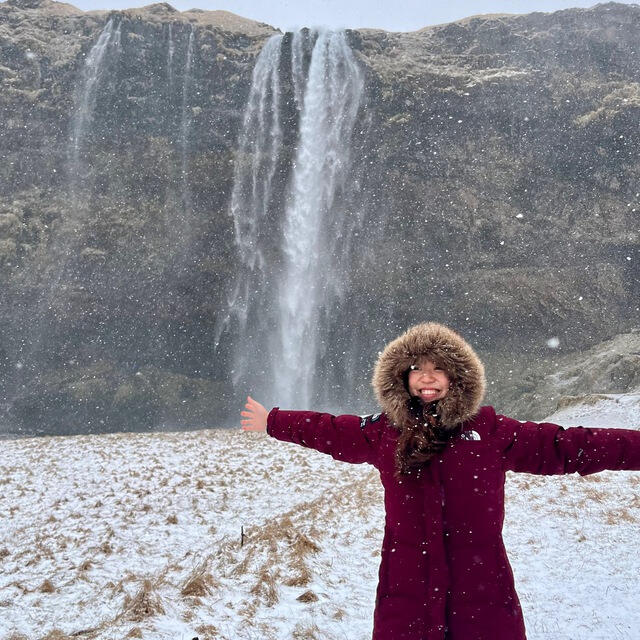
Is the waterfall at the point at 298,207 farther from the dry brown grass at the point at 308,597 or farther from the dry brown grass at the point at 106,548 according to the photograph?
the dry brown grass at the point at 308,597

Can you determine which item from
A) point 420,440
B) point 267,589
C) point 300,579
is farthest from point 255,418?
point 300,579

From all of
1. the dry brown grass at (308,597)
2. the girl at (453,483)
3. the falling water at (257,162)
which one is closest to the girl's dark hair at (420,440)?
the girl at (453,483)

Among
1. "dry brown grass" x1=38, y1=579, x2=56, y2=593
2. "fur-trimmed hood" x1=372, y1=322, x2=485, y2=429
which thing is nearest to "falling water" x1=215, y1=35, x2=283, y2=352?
"dry brown grass" x1=38, y1=579, x2=56, y2=593

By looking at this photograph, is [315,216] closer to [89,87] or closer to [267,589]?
[89,87]

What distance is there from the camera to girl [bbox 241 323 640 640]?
6.78 ft

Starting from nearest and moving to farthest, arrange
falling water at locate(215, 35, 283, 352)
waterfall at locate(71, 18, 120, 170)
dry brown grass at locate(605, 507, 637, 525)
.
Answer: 1. dry brown grass at locate(605, 507, 637, 525)
2. falling water at locate(215, 35, 283, 352)
3. waterfall at locate(71, 18, 120, 170)

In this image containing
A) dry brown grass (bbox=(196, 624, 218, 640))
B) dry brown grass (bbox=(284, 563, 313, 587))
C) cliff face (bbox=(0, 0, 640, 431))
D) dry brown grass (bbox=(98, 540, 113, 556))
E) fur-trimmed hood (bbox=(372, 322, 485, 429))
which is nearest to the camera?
fur-trimmed hood (bbox=(372, 322, 485, 429))

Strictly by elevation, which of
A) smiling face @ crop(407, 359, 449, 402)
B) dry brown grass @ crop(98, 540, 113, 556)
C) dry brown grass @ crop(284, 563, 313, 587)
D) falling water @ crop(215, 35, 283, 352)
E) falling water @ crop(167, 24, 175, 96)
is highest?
falling water @ crop(167, 24, 175, 96)

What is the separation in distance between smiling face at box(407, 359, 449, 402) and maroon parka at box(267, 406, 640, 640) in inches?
8.1

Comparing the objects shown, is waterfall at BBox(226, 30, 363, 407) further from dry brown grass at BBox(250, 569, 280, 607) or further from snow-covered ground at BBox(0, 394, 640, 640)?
dry brown grass at BBox(250, 569, 280, 607)

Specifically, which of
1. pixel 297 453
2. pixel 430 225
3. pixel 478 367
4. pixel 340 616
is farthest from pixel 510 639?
pixel 430 225

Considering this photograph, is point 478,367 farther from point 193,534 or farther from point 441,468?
point 193,534

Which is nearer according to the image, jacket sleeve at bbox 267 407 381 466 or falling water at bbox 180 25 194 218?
jacket sleeve at bbox 267 407 381 466

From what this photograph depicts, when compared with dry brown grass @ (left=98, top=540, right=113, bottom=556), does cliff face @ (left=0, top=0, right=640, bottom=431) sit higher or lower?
higher
